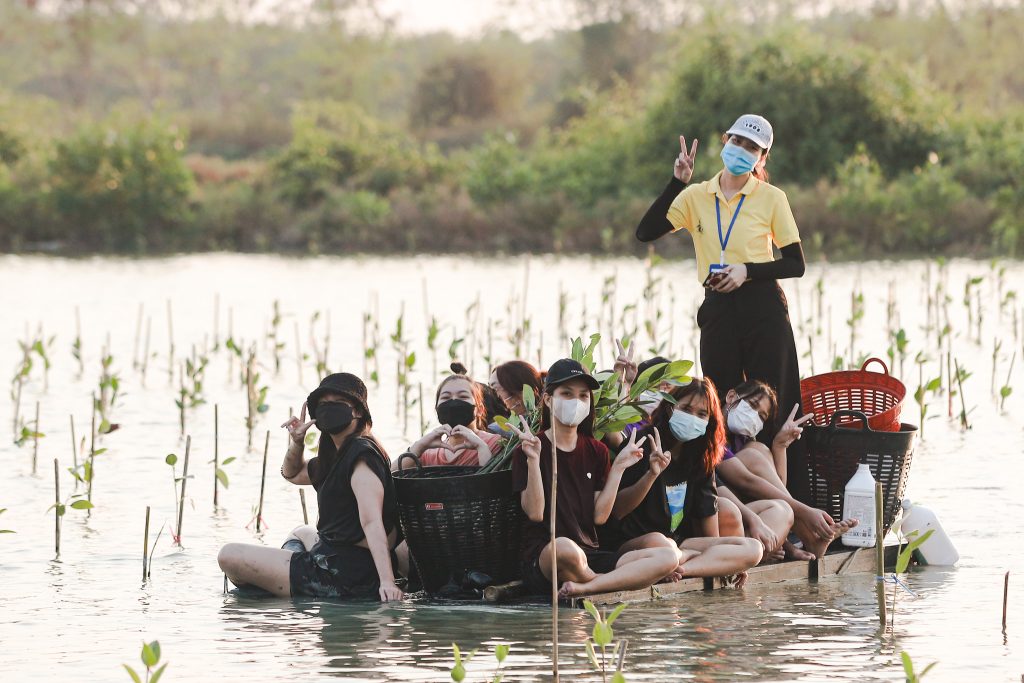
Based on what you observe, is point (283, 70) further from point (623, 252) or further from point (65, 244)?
point (623, 252)

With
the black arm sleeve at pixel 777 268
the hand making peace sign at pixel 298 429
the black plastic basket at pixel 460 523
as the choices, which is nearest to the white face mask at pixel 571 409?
the black plastic basket at pixel 460 523

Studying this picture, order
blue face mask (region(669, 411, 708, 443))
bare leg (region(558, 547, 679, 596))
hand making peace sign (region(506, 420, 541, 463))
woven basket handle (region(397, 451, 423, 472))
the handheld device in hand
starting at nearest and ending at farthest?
hand making peace sign (region(506, 420, 541, 463)) → bare leg (region(558, 547, 679, 596)) → blue face mask (region(669, 411, 708, 443)) → woven basket handle (region(397, 451, 423, 472)) → the handheld device in hand

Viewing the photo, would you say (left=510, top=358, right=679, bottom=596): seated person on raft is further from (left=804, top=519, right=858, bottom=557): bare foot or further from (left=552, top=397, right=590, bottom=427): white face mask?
(left=804, top=519, right=858, bottom=557): bare foot

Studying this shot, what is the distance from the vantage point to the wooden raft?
24.7 feet

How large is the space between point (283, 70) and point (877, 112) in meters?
50.0

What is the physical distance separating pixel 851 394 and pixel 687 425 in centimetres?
161

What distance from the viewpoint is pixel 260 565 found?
7.81m

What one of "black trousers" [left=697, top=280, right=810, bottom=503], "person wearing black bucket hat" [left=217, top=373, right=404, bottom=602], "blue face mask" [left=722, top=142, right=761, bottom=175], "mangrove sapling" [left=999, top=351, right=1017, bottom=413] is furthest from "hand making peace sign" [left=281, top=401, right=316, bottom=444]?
"mangrove sapling" [left=999, top=351, right=1017, bottom=413]

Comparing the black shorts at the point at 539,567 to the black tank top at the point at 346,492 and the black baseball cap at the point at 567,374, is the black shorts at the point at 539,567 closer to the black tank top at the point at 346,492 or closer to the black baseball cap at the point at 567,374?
the black tank top at the point at 346,492

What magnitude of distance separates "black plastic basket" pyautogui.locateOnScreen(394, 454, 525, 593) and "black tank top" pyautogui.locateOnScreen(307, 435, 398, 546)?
95 mm

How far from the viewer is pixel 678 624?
7.30m

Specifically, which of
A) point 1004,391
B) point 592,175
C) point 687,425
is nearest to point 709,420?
point 687,425

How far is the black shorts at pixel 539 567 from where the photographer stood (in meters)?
7.43

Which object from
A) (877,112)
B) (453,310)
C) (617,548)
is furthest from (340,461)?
(877,112)
